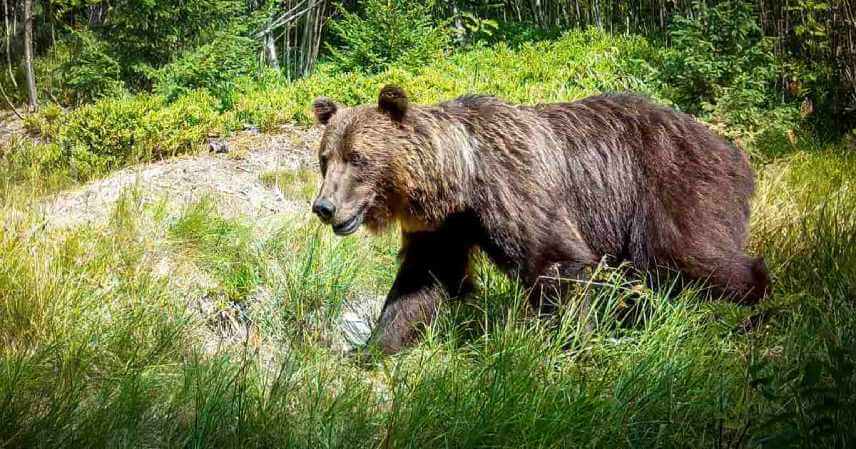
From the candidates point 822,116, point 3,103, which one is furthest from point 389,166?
point 3,103

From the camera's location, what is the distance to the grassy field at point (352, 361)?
2973mm

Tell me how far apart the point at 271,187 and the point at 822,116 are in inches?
218

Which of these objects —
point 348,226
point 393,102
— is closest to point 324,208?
point 348,226

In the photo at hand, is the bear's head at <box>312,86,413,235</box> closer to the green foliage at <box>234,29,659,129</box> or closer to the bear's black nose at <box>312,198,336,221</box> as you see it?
the bear's black nose at <box>312,198,336,221</box>

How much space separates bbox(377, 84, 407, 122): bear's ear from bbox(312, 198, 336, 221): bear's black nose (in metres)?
0.65

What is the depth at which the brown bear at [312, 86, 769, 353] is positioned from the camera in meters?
4.41

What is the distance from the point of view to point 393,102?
4.57 meters

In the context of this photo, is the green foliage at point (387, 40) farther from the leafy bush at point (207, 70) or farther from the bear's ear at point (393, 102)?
the bear's ear at point (393, 102)

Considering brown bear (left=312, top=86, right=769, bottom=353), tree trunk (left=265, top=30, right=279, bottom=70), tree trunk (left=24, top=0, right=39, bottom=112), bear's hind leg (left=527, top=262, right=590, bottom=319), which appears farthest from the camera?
tree trunk (left=265, top=30, right=279, bottom=70)

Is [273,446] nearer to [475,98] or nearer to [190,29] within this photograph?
[475,98]

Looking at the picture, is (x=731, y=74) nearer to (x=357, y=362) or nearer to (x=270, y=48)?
(x=357, y=362)

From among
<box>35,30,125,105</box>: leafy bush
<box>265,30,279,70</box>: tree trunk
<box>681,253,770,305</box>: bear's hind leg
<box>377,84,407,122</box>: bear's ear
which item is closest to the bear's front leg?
<box>377,84,407,122</box>: bear's ear

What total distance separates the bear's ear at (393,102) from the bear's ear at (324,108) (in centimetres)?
34

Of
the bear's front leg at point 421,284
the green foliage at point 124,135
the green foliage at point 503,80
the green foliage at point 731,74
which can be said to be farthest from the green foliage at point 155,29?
the bear's front leg at point 421,284
